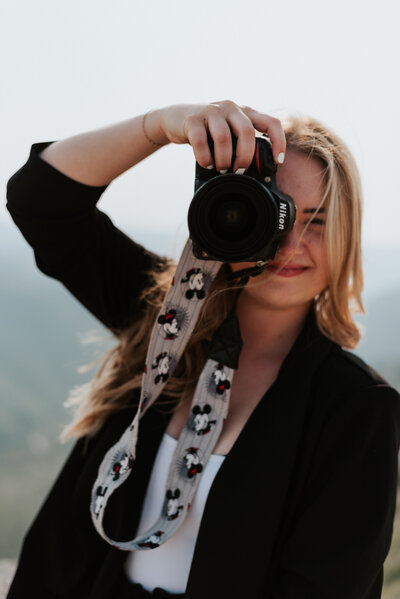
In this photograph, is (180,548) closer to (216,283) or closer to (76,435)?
(76,435)

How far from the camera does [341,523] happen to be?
943 millimetres

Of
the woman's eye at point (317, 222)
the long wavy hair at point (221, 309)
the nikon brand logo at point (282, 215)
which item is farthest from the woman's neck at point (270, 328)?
the nikon brand logo at point (282, 215)

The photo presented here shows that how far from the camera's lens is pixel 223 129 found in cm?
88

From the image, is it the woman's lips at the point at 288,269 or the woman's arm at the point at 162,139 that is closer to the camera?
the woman's arm at the point at 162,139

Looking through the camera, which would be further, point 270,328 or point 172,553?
point 270,328

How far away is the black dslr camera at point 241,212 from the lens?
2.92ft

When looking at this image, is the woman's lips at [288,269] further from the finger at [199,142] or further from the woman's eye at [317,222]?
the finger at [199,142]

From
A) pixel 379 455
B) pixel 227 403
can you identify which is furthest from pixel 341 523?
pixel 227 403

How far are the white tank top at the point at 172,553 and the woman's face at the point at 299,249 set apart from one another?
1.08 ft

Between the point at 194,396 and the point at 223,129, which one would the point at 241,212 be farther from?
the point at 194,396

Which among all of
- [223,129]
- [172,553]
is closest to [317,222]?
[223,129]

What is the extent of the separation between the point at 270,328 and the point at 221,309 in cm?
11

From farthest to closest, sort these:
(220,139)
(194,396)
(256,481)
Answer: (194,396)
(256,481)
(220,139)

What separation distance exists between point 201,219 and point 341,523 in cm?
53
